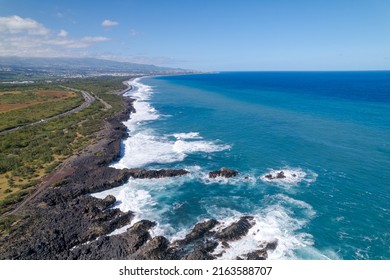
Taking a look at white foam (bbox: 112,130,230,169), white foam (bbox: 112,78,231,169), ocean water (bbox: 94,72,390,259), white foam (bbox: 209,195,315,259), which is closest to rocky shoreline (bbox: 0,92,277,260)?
white foam (bbox: 209,195,315,259)

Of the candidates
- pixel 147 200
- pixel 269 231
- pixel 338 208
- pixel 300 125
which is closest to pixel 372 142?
pixel 300 125

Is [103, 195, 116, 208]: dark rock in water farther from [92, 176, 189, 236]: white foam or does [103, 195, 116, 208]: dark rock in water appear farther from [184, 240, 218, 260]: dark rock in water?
[184, 240, 218, 260]: dark rock in water

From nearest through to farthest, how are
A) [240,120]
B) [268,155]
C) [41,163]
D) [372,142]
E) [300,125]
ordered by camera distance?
[41,163] → [268,155] → [372,142] → [300,125] → [240,120]

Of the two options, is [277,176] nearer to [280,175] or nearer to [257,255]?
[280,175]

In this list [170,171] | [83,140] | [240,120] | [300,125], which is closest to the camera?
[170,171]

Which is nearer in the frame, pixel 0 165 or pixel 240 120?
pixel 0 165

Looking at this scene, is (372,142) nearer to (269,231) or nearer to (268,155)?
(268,155)
